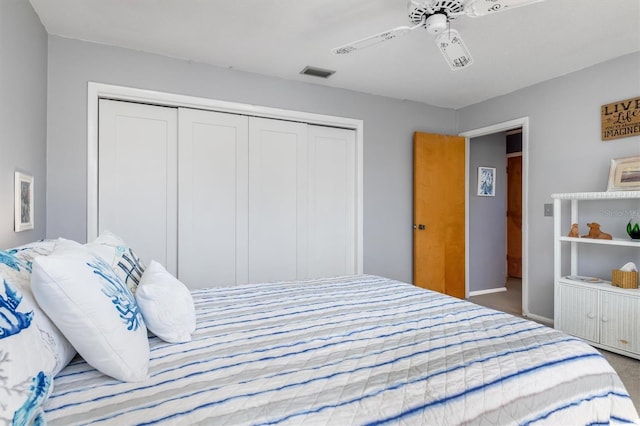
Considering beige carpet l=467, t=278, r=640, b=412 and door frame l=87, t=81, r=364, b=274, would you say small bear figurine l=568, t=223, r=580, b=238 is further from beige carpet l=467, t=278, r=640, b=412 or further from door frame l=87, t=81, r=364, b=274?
door frame l=87, t=81, r=364, b=274

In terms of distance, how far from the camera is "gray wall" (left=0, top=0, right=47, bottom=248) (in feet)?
5.69

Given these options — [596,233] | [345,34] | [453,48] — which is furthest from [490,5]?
[596,233]

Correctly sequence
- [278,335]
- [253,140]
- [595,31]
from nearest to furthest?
[278,335] < [595,31] < [253,140]

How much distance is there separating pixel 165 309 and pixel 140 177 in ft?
6.66

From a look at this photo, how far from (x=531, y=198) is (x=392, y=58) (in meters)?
2.08

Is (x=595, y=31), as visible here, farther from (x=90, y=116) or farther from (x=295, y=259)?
(x=90, y=116)

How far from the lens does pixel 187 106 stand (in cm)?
303

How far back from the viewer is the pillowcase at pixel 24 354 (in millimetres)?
655

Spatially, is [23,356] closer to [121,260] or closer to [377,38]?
[121,260]

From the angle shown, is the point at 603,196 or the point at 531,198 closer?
the point at 603,196

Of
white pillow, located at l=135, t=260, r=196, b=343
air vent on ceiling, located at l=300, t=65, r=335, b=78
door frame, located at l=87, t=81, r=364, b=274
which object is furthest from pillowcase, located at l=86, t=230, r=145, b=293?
air vent on ceiling, located at l=300, t=65, r=335, b=78

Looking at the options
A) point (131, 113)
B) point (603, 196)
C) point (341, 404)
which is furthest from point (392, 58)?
point (341, 404)

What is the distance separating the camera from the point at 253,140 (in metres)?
3.31

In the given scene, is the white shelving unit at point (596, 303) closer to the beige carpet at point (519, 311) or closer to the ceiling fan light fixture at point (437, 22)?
the beige carpet at point (519, 311)
